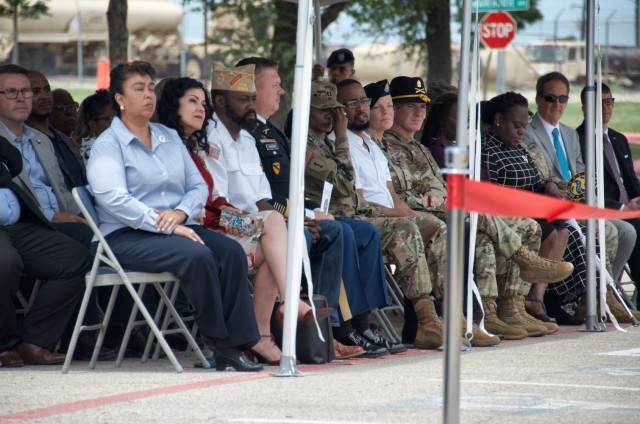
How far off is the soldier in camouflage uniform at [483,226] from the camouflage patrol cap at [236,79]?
1701 millimetres

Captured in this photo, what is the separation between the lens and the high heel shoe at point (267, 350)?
7.52 metres

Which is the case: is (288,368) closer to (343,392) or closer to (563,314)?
(343,392)

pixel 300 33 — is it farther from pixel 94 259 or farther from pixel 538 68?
pixel 538 68

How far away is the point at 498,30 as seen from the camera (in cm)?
2002

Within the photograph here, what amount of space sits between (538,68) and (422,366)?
27213 millimetres

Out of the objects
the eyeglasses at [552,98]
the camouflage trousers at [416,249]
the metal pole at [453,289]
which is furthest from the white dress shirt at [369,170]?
the metal pole at [453,289]

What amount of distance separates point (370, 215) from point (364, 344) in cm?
109

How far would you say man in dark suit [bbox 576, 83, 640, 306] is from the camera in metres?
11.5

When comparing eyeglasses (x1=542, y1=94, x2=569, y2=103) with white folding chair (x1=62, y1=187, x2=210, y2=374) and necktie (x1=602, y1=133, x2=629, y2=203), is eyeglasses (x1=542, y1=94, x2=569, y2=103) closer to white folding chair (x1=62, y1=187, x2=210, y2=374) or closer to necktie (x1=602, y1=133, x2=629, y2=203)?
necktie (x1=602, y1=133, x2=629, y2=203)

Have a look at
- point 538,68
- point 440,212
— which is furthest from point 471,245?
point 538,68

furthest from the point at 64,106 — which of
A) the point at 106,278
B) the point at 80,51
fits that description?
the point at 80,51

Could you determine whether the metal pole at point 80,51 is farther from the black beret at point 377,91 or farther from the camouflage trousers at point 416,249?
the camouflage trousers at point 416,249

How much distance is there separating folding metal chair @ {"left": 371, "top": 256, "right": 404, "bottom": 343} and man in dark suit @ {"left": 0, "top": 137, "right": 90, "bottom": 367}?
81.6 inches

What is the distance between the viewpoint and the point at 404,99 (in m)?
9.76
